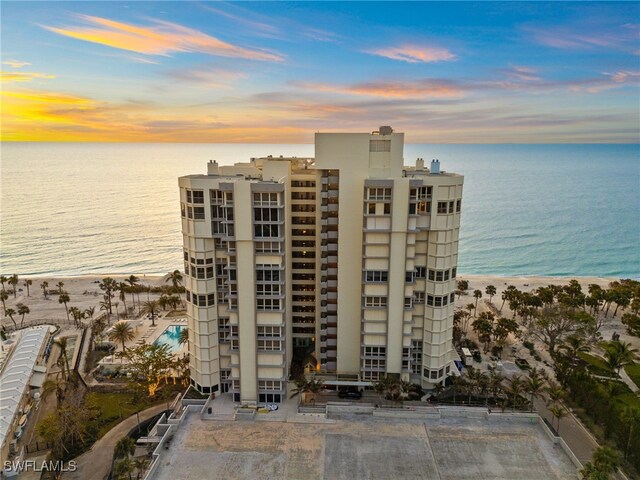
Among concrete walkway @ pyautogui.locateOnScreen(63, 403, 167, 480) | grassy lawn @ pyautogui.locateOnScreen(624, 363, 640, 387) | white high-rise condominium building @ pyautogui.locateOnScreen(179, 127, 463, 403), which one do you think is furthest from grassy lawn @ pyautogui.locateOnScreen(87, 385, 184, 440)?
grassy lawn @ pyautogui.locateOnScreen(624, 363, 640, 387)

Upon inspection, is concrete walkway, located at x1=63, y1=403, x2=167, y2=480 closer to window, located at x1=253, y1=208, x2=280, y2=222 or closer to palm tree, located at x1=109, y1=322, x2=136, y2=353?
palm tree, located at x1=109, y1=322, x2=136, y2=353

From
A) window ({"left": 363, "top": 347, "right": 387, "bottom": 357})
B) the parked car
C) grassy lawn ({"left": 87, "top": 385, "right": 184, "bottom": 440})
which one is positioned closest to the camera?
grassy lawn ({"left": 87, "top": 385, "right": 184, "bottom": 440})

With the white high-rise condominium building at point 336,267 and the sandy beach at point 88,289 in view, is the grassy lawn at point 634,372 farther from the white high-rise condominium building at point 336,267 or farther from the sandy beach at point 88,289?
the sandy beach at point 88,289

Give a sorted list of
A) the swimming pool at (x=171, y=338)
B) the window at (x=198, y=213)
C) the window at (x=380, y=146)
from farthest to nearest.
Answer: the swimming pool at (x=171, y=338)
the window at (x=380, y=146)
the window at (x=198, y=213)

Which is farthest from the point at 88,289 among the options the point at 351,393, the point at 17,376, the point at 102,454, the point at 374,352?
the point at 374,352

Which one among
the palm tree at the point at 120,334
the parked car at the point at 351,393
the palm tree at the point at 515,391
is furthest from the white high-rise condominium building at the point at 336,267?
A: the palm tree at the point at 120,334

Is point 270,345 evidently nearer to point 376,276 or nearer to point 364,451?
point 376,276
